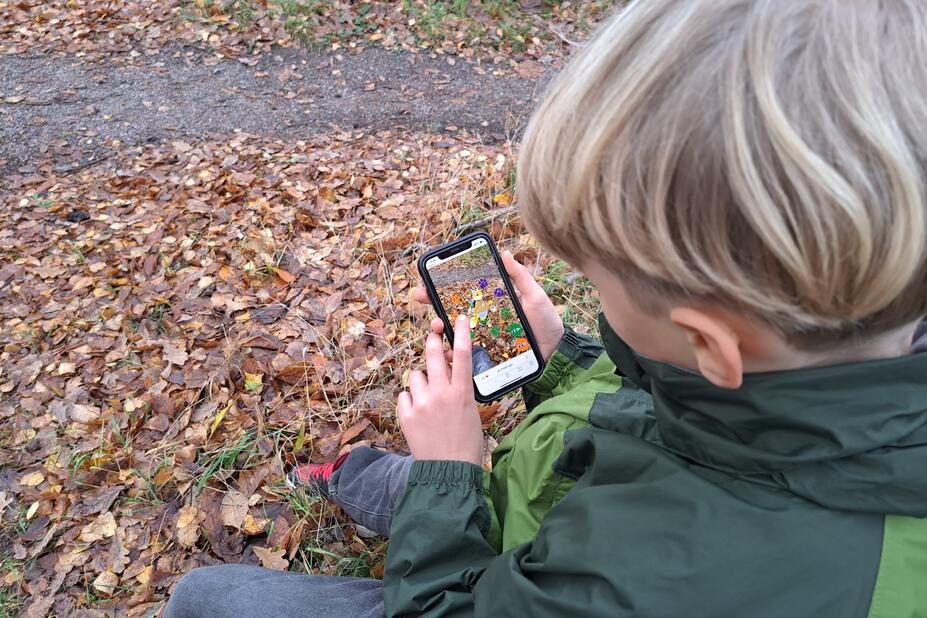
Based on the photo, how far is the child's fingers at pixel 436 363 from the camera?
1.73 meters

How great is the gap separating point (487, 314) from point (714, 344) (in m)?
1.13

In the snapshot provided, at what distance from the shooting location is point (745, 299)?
822 millimetres

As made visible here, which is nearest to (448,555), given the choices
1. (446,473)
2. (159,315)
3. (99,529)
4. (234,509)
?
(446,473)

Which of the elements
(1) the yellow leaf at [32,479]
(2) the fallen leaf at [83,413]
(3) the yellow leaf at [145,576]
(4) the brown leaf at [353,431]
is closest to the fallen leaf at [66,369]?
(2) the fallen leaf at [83,413]

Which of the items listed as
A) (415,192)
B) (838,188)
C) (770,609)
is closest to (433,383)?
(770,609)

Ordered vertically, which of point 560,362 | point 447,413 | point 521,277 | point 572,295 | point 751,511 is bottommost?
point 572,295

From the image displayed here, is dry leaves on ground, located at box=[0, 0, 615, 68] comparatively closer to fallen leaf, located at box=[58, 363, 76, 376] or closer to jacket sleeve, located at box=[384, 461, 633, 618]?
fallen leaf, located at box=[58, 363, 76, 376]

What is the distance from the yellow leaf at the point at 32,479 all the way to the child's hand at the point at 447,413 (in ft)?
7.39

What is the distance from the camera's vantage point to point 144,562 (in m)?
2.54

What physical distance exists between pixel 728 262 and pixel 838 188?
0.15 metres

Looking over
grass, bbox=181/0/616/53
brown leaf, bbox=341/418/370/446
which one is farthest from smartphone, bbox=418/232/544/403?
grass, bbox=181/0/616/53

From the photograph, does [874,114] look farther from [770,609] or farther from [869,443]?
[770,609]

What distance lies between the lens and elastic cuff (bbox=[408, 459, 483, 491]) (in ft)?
4.95

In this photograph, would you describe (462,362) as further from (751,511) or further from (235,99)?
(235,99)
